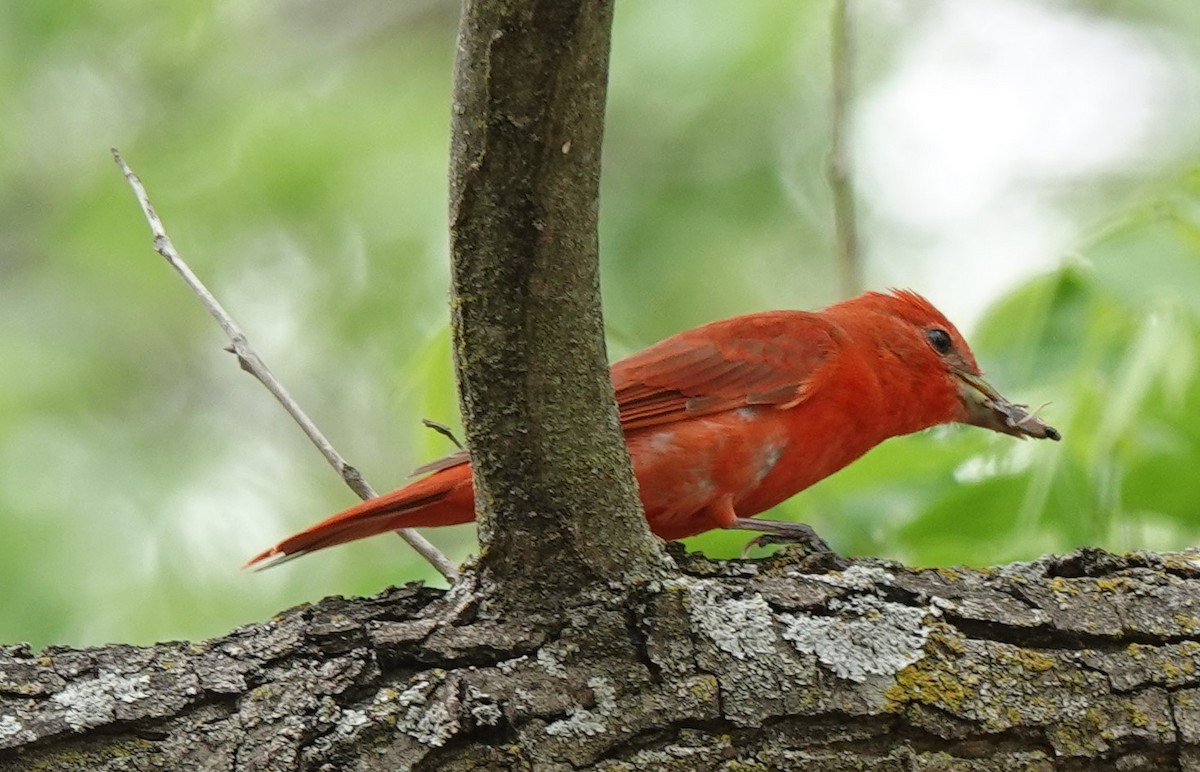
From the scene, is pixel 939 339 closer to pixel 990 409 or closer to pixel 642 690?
pixel 990 409

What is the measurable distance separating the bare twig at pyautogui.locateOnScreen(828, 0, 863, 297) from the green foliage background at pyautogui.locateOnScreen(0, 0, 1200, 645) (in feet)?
2.12

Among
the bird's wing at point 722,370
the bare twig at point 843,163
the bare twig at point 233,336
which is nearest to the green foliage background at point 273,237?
the bare twig at point 843,163

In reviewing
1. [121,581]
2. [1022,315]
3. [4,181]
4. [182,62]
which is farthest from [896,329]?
[4,181]

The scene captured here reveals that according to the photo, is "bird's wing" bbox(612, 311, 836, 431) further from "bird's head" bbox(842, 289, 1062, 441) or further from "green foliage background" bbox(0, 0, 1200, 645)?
"green foliage background" bbox(0, 0, 1200, 645)

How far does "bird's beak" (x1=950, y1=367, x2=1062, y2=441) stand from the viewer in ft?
13.5

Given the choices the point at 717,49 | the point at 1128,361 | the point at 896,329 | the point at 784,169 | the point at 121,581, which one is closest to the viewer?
the point at 1128,361

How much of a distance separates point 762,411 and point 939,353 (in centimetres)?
78

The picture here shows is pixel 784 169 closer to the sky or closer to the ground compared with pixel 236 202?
closer to the ground

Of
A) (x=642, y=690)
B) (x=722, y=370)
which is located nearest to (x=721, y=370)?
(x=722, y=370)

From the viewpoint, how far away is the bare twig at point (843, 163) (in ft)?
15.1

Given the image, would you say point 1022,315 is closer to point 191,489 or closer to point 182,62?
point 191,489

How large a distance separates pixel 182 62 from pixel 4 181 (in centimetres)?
121

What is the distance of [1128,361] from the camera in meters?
3.73

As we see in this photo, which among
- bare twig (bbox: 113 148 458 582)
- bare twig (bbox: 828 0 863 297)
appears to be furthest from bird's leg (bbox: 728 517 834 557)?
bare twig (bbox: 828 0 863 297)
